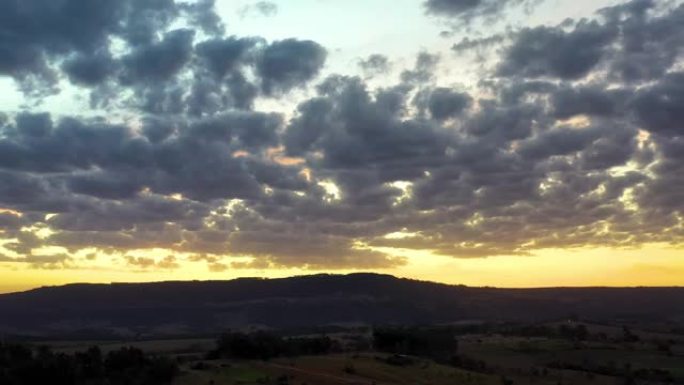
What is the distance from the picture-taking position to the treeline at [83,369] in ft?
168

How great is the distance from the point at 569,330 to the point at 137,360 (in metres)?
80.3

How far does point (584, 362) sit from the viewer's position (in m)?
84.2

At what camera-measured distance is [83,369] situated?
54812 mm

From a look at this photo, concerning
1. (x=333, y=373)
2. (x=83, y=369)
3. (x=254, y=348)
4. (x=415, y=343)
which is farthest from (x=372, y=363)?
(x=83, y=369)

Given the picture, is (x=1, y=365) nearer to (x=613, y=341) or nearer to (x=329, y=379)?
(x=329, y=379)

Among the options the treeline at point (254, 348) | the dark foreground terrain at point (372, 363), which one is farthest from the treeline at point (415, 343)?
the treeline at point (254, 348)

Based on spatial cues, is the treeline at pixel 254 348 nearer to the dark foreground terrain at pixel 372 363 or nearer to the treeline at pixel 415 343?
the dark foreground terrain at pixel 372 363

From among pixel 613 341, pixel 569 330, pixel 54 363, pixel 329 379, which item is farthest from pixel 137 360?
pixel 569 330

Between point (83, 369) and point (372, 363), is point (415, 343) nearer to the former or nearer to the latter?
point (372, 363)

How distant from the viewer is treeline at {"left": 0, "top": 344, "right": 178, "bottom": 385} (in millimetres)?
51062

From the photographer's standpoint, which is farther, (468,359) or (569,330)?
(569,330)

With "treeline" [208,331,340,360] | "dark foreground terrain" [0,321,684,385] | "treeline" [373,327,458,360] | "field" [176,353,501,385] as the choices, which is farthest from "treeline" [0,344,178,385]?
"treeline" [373,327,458,360]

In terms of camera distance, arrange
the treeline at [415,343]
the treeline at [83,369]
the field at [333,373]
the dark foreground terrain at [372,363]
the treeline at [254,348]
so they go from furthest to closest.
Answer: the treeline at [415,343] < the treeline at [254,348] < the field at [333,373] < the dark foreground terrain at [372,363] < the treeline at [83,369]

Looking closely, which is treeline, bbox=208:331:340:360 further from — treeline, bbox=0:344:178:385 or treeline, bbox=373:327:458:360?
treeline, bbox=0:344:178:385
